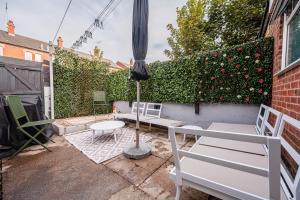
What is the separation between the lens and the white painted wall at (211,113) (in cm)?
325

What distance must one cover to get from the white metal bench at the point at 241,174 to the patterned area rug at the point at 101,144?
5.97 ft

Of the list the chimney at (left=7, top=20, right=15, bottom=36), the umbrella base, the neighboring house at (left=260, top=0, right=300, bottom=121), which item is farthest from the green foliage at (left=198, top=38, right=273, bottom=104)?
the chimney at (left=7, top=20, right=15, bottom=36)

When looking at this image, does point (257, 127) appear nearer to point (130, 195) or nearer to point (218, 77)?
point (218, 77)

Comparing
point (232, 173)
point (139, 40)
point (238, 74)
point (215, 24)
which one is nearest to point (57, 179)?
point (232, 173)

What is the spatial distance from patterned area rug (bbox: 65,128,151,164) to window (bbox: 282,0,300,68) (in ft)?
10.3

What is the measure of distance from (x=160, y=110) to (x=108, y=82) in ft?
13.0

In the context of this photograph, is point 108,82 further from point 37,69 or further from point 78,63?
point 37,69

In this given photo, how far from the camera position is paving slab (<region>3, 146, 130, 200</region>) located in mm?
1687

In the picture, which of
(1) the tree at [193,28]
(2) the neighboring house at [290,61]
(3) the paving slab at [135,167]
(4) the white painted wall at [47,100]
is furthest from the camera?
(1) the tree at [193,28]

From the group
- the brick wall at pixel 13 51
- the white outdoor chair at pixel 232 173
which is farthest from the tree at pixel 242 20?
the brick wall at pixel 13 51

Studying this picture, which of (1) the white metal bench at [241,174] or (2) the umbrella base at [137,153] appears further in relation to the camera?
(2) the umbrella base at [137,153]

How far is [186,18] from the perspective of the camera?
7.43 m

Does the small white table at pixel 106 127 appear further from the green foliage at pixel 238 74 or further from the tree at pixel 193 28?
the tree at pixel 193 28

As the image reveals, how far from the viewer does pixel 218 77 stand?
137 inches
